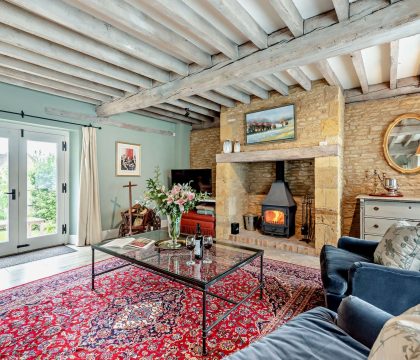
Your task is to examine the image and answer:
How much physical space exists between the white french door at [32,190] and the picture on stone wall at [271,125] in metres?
3.48

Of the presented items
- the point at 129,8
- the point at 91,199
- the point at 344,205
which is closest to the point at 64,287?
the point at 91,199

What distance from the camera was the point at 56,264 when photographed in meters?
3.41

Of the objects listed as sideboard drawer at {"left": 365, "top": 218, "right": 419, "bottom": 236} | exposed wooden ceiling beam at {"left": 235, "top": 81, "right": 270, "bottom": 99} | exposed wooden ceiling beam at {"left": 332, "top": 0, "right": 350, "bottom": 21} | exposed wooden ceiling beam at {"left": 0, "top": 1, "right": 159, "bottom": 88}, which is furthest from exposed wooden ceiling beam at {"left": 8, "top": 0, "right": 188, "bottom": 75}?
sideboard drawer at {"left": 365, "top": 218, "right": 419, "bottom": 236}

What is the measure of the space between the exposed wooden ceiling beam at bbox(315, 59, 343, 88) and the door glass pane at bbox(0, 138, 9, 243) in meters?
4.75

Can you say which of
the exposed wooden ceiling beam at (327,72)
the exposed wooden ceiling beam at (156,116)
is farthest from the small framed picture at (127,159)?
the exposed wooden ceiling beam at (327,72)

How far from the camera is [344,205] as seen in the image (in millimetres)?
4430

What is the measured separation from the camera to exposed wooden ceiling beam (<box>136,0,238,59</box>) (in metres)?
2.01

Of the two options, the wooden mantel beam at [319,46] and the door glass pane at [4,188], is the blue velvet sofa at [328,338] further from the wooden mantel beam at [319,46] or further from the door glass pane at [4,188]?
the door glass pane at [4,188]

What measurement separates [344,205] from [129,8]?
4378mm

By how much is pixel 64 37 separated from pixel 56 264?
2882mm

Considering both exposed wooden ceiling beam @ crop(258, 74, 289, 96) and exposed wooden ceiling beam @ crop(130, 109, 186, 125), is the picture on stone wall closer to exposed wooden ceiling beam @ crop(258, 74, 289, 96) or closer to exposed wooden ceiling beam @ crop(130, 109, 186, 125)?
exposed wooden ceiling beam @ crop(258, 74, 289, 96)

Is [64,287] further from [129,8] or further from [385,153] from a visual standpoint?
[385,153]

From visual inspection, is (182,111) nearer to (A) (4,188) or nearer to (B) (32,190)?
(B) (32,190)

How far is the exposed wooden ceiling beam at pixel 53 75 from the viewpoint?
2.98 m
